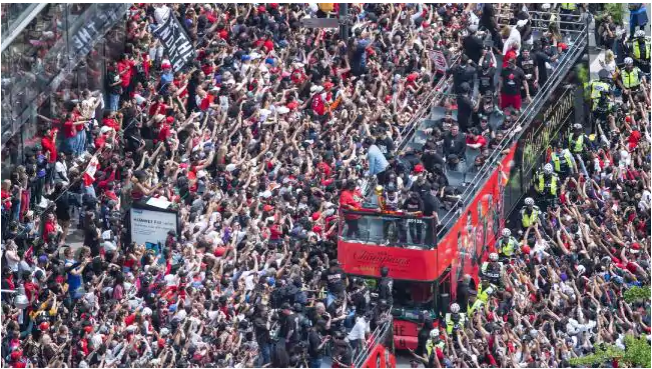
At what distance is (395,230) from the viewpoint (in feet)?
207

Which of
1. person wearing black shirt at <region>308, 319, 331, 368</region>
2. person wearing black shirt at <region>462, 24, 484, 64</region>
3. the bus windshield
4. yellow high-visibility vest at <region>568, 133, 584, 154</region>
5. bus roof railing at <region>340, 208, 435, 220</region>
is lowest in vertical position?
person wearing black shirt at <region>308, 319, 331, 368</region>

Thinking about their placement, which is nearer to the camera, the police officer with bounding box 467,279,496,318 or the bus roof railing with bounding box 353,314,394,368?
the bus roof railing with bounding box 353,314,394,368

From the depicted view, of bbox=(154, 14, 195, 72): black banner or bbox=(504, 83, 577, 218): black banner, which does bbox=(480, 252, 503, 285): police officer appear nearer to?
bbox=(504, 83, 577, 218): black banner

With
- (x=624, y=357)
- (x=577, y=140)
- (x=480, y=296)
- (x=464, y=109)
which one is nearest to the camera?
(x=624, y=357)

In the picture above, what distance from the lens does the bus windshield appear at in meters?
63.0

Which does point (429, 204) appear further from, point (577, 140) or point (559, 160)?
point (577, 140)

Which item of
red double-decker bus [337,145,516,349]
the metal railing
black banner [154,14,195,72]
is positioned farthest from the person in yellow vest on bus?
black banner [154,14,195,72]

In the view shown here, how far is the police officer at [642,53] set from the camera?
73312mm

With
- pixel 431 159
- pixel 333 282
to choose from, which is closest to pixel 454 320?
pixel 333 282

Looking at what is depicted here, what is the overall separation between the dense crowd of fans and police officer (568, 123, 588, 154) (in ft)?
0.36

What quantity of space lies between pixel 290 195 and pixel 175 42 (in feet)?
15.9

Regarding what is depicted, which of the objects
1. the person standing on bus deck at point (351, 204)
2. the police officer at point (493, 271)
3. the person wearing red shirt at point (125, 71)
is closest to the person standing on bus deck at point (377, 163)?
the person standing on bus deck at point (351, 204)

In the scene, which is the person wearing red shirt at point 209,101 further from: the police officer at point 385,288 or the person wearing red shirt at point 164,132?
the police officer at point 385,288

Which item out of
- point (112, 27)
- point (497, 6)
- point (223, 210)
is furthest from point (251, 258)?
point (497, 6)
